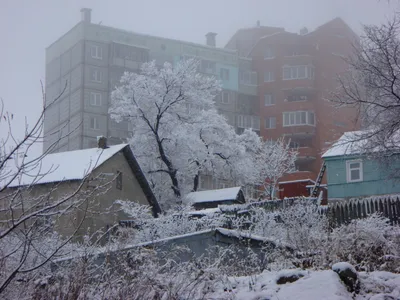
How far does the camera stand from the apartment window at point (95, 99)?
5950 centimetres

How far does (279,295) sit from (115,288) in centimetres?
278

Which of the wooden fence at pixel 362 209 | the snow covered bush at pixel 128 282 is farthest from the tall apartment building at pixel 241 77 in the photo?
the snow covered bush at pixel 128 282

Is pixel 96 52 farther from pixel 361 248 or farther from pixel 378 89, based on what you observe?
pixel 361 248

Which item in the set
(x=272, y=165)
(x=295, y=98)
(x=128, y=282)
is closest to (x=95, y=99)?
(x=272, y=165)

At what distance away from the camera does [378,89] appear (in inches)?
882

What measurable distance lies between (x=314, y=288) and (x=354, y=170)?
26218 millimetres

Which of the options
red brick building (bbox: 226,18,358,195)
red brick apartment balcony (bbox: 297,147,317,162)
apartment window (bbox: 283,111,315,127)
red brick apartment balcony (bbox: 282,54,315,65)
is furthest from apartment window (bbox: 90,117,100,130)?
red brick apartment balcony (bbox: 282,54,315,65)

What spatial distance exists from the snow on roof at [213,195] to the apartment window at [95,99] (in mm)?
22221

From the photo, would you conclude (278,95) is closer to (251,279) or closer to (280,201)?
(280,201)

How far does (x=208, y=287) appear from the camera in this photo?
1169 cm

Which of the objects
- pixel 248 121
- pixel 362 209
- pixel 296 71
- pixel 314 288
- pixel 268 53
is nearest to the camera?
pixel 314 288

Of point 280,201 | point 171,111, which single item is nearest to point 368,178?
point 280,201

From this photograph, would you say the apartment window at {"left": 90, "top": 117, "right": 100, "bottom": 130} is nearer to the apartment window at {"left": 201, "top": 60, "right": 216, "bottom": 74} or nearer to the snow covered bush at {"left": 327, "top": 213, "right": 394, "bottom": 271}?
the apartment window at {"left": 201, "top": 60, "right": 216, "bottom": 74}

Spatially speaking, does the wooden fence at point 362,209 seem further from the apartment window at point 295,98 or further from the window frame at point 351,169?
the apartment window at point 295,98
